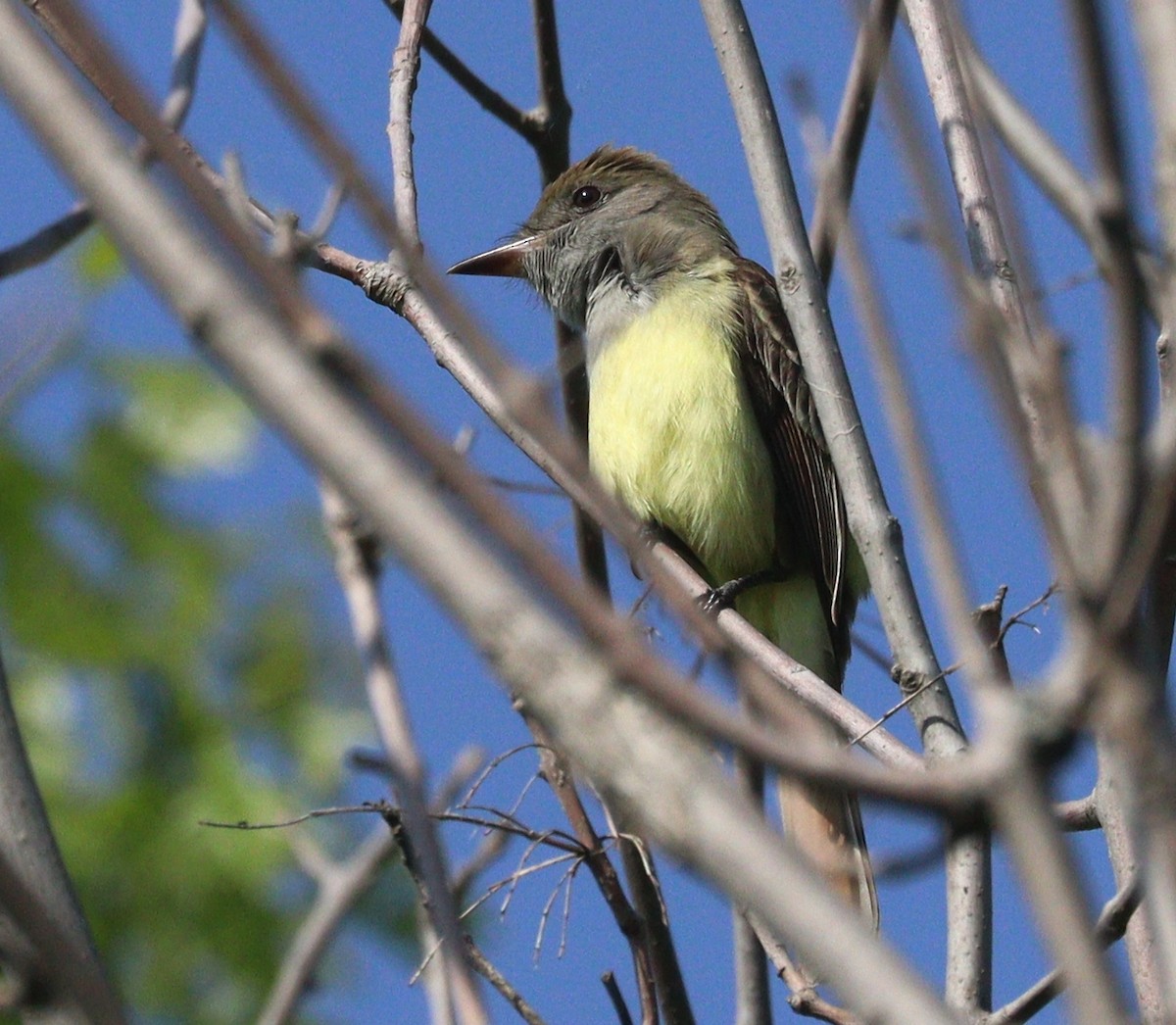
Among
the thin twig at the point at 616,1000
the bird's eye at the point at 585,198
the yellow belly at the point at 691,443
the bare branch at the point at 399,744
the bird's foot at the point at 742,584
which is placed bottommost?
the thin twig at the point at 616,1000

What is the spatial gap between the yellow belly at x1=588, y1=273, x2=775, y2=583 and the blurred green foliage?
232cm

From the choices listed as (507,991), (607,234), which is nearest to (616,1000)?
(507,991)

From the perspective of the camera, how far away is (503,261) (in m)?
6.37

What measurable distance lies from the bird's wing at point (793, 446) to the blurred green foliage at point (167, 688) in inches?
98.4

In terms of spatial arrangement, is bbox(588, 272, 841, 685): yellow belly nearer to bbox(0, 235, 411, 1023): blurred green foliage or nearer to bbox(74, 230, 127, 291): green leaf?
bbox(0, 235, 411, 1023): blurred green foliage

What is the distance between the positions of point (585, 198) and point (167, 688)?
3636mm

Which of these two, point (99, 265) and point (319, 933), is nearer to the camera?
point (319, 933)

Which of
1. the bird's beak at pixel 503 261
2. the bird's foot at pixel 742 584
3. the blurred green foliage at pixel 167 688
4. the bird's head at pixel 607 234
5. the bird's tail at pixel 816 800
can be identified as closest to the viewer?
the bird's tail at pixel 816 800

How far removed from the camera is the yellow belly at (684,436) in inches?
210

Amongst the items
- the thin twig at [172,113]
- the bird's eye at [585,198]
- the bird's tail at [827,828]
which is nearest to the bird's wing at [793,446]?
the bird's tail at [827,828]

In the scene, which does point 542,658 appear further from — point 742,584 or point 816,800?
point 742,584

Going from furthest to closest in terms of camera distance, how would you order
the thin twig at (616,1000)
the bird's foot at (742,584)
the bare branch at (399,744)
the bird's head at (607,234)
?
1. the bird's head at (607,234)
2. the bird's foot at (742,584)
3. the thin twig at (616,1000)
4. the bare branch at (399,744)

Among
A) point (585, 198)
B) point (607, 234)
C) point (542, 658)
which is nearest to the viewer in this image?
point (542, 658)

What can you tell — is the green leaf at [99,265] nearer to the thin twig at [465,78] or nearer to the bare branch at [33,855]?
the thin twig at [465,78]
